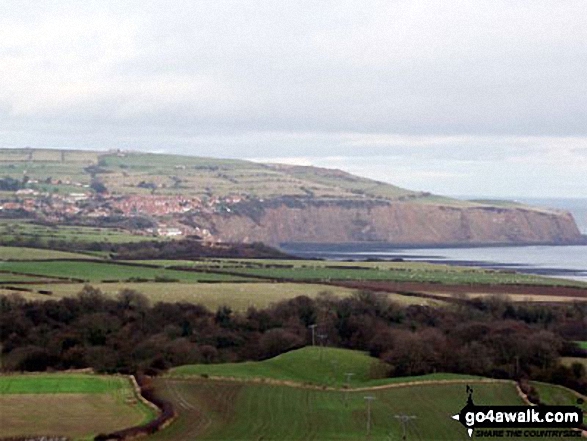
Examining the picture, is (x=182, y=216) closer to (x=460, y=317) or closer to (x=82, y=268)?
(x=82, y=268)

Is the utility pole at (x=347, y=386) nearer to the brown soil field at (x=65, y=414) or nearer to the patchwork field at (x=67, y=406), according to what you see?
the patchwork field at (x=67, y=406)

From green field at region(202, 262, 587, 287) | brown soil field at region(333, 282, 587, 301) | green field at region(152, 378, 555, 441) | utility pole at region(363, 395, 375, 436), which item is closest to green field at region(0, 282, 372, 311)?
brown soil field at region(333, 282, 587, 301)

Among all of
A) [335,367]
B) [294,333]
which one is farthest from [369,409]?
[294,333]

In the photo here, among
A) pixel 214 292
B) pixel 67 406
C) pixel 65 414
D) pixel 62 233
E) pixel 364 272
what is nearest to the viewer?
pixel 65 414

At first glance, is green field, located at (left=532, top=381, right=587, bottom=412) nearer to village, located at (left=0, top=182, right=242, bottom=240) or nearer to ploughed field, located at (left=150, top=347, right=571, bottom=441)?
ploughed field, located at (left=150, top=347, right=571, bottom=441)

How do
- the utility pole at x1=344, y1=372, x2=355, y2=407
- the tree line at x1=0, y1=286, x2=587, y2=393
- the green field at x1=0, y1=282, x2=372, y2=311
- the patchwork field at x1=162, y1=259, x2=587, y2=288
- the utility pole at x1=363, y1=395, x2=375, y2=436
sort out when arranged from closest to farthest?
the utility pole at x1=363, y1=395, x2=375, y2=436, the utility pole at x1=344, y1=372, x2=355, y2=407, the tree line at x1=0, y1=286, x2=587, y2=393, the green field at x1=0, y1=282, x2=372, y2=311, the patchwork field at x1=162, y1=259, x2=587, y2=288

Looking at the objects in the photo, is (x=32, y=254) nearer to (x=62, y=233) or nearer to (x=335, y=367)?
(x=62, y=233)
